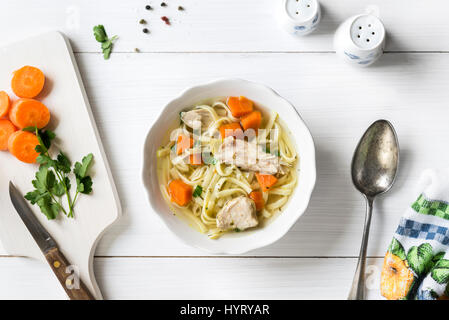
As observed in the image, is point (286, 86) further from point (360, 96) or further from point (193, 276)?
point (193, 276)

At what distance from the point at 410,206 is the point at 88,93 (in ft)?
6.80

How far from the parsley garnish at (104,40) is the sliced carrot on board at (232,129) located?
87 cm

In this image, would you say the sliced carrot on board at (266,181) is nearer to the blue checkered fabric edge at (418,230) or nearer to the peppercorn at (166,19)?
the blue checkered fabric edge at (418,230)

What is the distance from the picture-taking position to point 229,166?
267 centimetres

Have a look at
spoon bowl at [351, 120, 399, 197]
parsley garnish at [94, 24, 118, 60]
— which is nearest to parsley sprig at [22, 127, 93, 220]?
parsley garnish at [94, 24, 118, 60]

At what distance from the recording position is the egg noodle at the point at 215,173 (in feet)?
8.63

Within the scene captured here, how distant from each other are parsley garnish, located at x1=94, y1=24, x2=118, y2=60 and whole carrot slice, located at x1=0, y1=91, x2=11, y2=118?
639 mm

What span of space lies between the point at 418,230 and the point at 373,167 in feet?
1.51

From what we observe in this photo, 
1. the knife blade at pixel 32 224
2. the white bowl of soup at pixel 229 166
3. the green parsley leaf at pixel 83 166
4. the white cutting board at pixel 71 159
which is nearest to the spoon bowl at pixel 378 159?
the white bowl of soup at pixel 229 166

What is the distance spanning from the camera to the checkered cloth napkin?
265 cm

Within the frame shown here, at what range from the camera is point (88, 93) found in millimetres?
2834

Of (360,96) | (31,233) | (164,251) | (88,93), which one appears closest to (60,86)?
(88,93)

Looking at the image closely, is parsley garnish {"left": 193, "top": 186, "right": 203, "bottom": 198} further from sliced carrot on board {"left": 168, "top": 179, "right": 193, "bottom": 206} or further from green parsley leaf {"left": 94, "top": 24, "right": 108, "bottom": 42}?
green parsley leaf {"left": 94, "top": 24, "right": 108, "bottom": 42}

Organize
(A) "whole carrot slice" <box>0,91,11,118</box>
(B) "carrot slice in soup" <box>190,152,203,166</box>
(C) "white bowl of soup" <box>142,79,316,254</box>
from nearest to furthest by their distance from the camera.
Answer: (C) "white bowl of soup" <box>142,79,316,254</box> < (B) "carrot slice in soup" <box>190,152,203,166</box> < (A) "whole carrot slice" <box>0,91,11,118</box>
